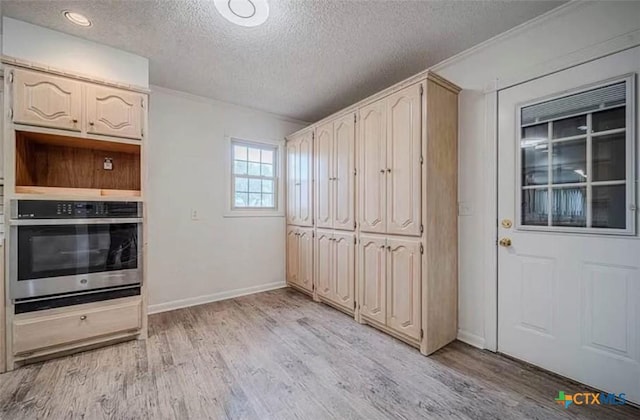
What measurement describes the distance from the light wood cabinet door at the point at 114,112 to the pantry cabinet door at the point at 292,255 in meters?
2.21

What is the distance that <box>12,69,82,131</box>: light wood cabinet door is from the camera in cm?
201

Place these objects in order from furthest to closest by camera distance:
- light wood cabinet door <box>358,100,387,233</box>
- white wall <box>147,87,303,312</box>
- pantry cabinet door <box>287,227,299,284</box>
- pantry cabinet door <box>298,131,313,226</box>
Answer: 1. pantry cabinet door <box>287,227,299,284</box>
2. pantry cabinet door <box>298,131,313,226</box>
3. white wall <box>147,87,303,312</box>
4. light wood cabinet door <box>358,100,387,233</box>

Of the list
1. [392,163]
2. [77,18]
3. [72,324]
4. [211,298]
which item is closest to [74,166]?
[77,18]

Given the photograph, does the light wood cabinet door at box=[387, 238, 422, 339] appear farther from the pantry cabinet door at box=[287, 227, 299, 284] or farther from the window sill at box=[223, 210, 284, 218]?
the window sill at box=[223, 210, 284, 218]

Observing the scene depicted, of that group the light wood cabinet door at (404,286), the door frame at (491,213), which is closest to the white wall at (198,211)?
the light wood cabinet door at (404,286)

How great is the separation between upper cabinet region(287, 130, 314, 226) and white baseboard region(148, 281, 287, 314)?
3.17 feet

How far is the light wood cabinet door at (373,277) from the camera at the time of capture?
262 cm

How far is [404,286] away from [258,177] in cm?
254

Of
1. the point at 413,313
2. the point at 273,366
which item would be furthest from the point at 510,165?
the point at 273,366

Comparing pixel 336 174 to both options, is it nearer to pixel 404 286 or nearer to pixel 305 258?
pixel 305 258

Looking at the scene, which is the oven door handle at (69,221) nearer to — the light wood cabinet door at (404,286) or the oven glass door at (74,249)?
the oven glass door at (74,249)

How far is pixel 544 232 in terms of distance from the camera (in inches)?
80.1

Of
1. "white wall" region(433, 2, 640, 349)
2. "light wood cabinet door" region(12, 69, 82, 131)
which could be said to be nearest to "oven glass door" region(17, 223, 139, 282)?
"light wood cabinet door" region(12, 69, 82, 131)

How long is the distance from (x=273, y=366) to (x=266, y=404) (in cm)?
41
